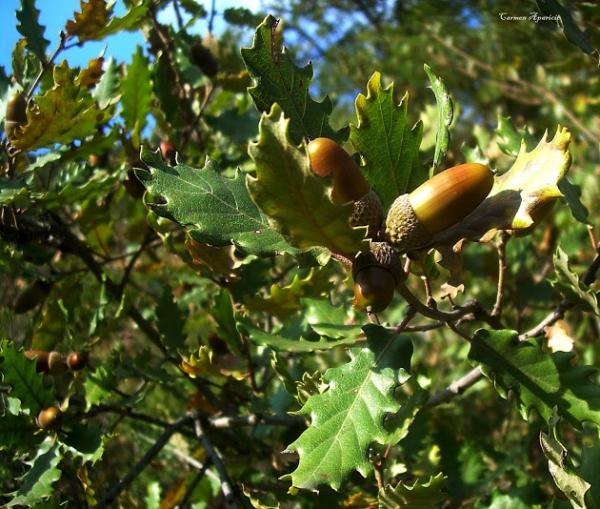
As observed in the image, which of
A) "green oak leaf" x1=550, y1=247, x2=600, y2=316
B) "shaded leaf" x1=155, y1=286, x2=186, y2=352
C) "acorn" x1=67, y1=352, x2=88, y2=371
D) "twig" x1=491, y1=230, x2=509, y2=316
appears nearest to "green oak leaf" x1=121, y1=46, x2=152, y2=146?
"shaded leaf" x1=155, y1=286, x2=186, y2=352

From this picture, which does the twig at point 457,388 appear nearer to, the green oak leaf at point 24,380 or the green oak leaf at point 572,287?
the green oak leaf at point 572,287

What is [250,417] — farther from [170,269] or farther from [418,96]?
[418,96]

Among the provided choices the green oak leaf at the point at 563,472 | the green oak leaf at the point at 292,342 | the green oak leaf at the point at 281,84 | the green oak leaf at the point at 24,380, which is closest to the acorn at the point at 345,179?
the green oak leaf at the point at 281,84

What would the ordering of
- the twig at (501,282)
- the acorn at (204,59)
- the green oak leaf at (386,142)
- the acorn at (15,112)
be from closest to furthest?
the green oak leaf at (386,142)
the twig at (501,282)
the acorn at (15,112)
the acorn at (204,59)

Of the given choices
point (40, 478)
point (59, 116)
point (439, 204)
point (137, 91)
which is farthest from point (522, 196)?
point (137, 91)

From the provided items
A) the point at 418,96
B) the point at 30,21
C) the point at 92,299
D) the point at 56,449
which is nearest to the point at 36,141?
the point at 30,21

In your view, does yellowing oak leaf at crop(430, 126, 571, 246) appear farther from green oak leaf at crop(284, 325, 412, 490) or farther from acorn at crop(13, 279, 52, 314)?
acorn at crop(13, 279, 52, 314)

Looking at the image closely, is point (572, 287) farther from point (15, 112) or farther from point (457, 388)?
point (15, 112)
